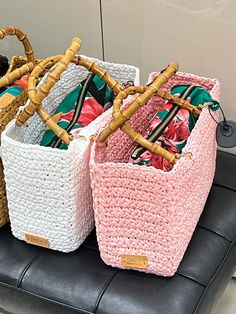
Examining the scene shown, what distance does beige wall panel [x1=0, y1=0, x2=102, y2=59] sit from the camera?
158 cm

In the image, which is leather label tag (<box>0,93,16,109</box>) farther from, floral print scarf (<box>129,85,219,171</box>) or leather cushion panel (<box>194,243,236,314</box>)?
leather cushion panel (<box>194,243,236,314</box>)

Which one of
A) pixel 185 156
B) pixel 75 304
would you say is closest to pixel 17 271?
pixel 75 304

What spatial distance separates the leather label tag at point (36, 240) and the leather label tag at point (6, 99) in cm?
29

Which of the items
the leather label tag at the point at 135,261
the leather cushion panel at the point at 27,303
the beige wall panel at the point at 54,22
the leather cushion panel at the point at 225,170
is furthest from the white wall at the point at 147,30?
the leather cushion panel at the point at 27,303

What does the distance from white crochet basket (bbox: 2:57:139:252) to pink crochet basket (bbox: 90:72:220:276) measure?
5 centimetres

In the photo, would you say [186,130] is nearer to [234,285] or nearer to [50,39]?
[234,285]

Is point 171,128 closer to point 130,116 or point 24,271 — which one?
point 130,116

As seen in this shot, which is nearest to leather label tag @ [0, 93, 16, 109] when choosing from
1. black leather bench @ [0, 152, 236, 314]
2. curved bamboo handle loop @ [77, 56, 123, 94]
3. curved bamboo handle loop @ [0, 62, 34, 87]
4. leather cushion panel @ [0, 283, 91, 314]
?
curved bamboo handle loop @ [0, 62, 34, 87]

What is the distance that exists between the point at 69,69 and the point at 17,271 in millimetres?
494

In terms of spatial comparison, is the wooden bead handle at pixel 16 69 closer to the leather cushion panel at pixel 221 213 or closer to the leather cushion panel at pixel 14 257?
the leather cushion panel at pixel 14 257

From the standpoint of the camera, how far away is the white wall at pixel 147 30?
140cm

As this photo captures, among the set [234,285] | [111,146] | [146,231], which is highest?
[111,146]

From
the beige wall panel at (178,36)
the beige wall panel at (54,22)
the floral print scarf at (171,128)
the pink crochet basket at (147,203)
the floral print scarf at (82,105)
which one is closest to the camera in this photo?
the pink crochet basket at (147,203)

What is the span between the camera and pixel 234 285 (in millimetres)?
1463
